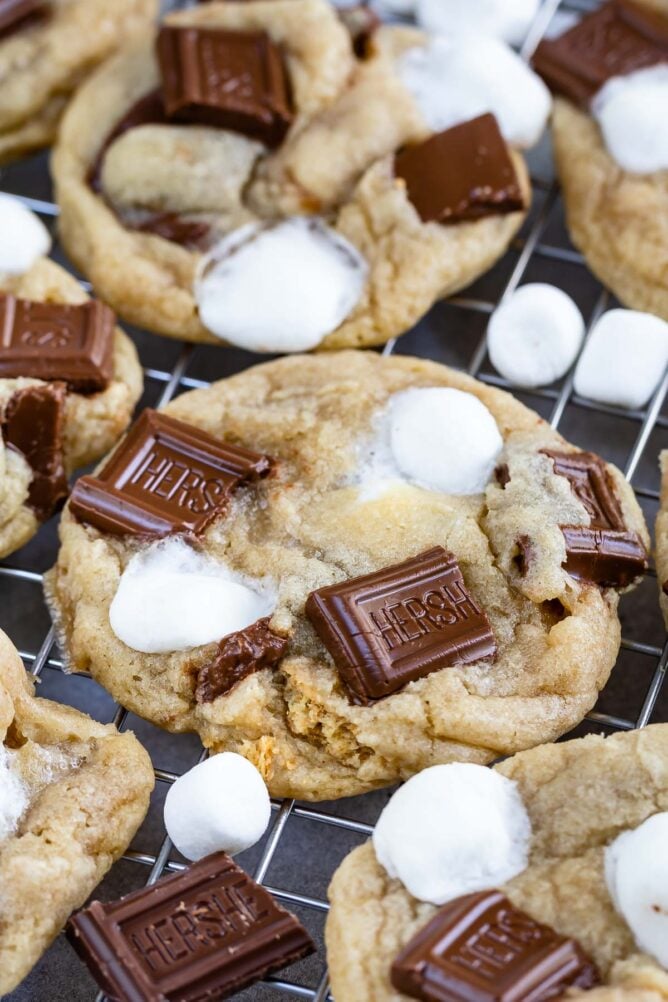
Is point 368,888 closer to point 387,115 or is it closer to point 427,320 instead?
point 427,320

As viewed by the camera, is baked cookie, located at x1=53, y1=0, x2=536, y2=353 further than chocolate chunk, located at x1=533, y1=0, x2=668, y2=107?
No

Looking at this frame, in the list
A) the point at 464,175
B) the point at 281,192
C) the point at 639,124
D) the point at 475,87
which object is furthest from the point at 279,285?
the point at 639,124

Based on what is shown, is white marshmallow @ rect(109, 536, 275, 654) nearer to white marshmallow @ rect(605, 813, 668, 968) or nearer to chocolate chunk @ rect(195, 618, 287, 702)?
chocolate chunk @ rect(195, 618, 287, 702)

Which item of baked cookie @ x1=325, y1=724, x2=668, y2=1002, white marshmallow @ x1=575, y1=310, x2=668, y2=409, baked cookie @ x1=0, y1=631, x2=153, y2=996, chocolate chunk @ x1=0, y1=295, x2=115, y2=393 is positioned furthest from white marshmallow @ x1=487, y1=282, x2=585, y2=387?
baked cookie @ x1=0, y1=631, x2=153, y2=996

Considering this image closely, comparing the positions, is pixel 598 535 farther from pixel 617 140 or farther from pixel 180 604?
pixel 617 140

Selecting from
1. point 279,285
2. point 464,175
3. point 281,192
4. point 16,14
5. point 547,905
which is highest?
point 16,14

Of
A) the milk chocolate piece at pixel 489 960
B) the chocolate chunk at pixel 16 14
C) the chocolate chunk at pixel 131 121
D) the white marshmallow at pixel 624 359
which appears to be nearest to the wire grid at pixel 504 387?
the white marshmallow at pixel 624 359

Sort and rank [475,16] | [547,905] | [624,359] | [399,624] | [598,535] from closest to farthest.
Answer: [547,905] < [399,624] < [598,535] < [624,359] < [475,16]
